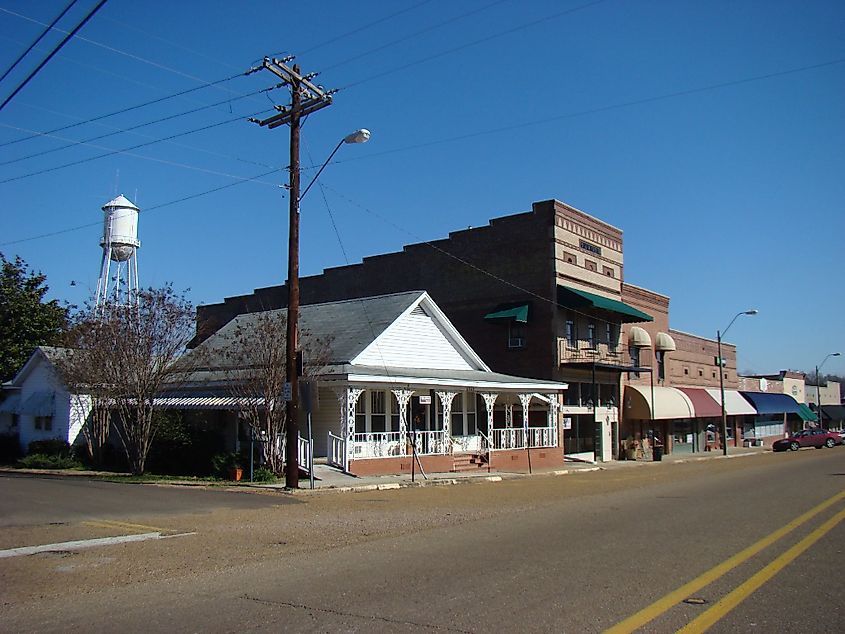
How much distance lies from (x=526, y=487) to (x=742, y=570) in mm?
14175

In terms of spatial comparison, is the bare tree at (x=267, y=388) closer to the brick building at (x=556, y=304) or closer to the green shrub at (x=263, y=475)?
the green shrub at (x=263, y=475)

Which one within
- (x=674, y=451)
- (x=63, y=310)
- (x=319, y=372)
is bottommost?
(x=674, y=451)

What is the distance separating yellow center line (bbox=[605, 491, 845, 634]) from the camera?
6.64m

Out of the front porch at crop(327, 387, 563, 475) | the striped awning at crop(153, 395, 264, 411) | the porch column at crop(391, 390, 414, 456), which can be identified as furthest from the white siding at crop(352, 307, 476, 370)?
the striped awning at crop(153, 395, 264, 411)

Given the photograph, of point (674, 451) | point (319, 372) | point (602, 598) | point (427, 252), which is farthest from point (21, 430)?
point (674, 451)

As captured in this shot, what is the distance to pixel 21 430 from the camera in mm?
34812

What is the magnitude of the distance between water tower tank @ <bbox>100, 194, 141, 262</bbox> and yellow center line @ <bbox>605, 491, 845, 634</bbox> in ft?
113

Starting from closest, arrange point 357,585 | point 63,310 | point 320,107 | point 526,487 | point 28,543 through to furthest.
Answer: point 357,585 → point 28,543 → point 320,107 → point 526,487 → point 63,310

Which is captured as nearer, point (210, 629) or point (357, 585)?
point (210, 629)

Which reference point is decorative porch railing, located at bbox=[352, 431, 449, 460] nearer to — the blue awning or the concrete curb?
the concrete curb

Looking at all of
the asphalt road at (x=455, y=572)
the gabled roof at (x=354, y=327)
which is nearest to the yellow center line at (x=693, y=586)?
A: the asphalt road at (x=455, y=572)

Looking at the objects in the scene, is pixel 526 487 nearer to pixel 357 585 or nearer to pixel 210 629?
pixel 357 585

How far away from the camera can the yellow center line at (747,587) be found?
6.66 m

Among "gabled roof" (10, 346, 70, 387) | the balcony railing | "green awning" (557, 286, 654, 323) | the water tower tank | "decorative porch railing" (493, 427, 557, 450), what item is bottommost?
"decorative porch railing" (493, 427, 557, 450)
